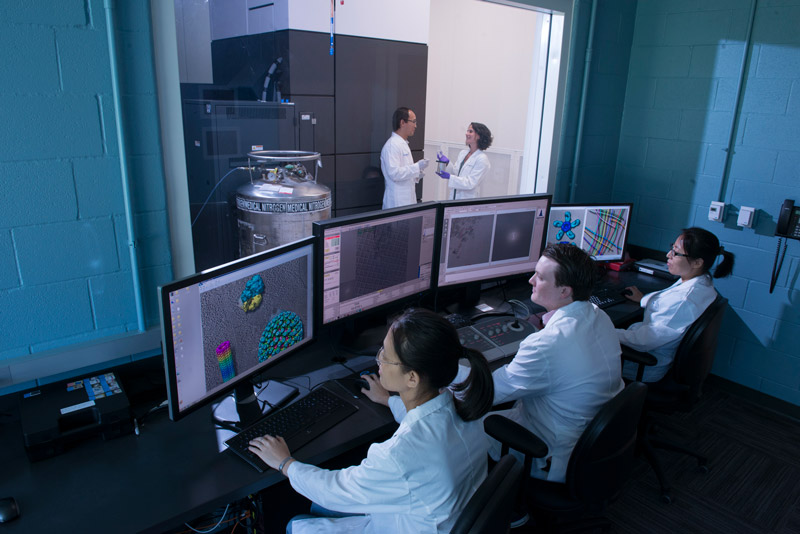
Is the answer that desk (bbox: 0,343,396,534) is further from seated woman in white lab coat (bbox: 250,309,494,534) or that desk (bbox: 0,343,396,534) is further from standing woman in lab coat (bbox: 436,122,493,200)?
standing woman in lab coat (bbox: 436,122,493,200)

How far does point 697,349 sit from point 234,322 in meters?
1.74

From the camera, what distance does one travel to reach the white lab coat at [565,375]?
5.23ft

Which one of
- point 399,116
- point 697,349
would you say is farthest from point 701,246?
point 399,116

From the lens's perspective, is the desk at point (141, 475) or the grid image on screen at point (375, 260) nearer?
the desk at point (141, 475)

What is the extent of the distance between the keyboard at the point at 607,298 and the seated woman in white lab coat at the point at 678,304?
7.0 inches

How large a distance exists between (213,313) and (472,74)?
4622 mm

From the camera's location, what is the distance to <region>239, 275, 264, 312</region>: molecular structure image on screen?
1.41 metres

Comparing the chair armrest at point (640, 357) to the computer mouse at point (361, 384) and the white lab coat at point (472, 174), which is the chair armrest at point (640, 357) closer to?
the computer mouse at point (361, 384)

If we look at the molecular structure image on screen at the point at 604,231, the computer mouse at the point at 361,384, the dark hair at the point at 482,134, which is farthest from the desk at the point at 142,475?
the dark hair at the point at 482,134

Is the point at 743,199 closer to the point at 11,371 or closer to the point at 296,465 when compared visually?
the point at 296,465

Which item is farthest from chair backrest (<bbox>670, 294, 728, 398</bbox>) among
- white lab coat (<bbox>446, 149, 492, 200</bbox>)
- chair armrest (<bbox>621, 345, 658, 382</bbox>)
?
white lab coat (<bbox>446, 149, 492, 200</bbox>)

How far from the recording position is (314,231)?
1681 mm

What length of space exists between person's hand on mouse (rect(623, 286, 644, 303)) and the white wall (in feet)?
8.37

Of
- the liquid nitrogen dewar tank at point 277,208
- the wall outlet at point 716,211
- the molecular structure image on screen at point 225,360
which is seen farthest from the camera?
the wall outlet at point 716,211
